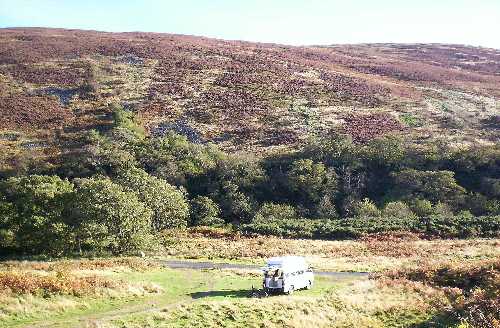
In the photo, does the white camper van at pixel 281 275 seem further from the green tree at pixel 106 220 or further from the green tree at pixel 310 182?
the green tree at pixel 310 182

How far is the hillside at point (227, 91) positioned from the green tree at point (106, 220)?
33.6 metres

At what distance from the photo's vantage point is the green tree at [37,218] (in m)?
41.5

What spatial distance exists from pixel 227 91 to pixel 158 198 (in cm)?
4990

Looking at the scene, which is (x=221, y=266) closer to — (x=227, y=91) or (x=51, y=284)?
(x=51, y=284)

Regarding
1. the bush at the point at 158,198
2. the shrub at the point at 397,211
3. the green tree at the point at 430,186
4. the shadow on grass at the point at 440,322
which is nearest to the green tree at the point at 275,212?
the bush at the point at 158,198

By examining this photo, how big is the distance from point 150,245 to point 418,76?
90.5 meters

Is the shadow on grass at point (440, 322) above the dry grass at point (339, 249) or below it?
above

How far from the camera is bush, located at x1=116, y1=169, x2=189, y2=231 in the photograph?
2042 inches

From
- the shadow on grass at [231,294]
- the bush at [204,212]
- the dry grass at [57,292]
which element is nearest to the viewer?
the dry grass at [57,292]

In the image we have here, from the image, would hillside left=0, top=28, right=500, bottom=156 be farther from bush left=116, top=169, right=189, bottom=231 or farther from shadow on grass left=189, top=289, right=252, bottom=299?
shadow on grass left=189, top=289, right=252, bottom=299

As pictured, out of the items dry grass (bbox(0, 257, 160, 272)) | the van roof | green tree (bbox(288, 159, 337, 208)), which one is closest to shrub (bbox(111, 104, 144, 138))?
green tree (bbox(288, 159, 337, 208))

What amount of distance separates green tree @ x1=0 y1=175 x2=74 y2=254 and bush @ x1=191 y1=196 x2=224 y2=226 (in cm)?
1958

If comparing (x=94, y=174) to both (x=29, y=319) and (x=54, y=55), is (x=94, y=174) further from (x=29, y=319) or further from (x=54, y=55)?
(x=54, y=55)

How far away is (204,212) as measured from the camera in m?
61.5
